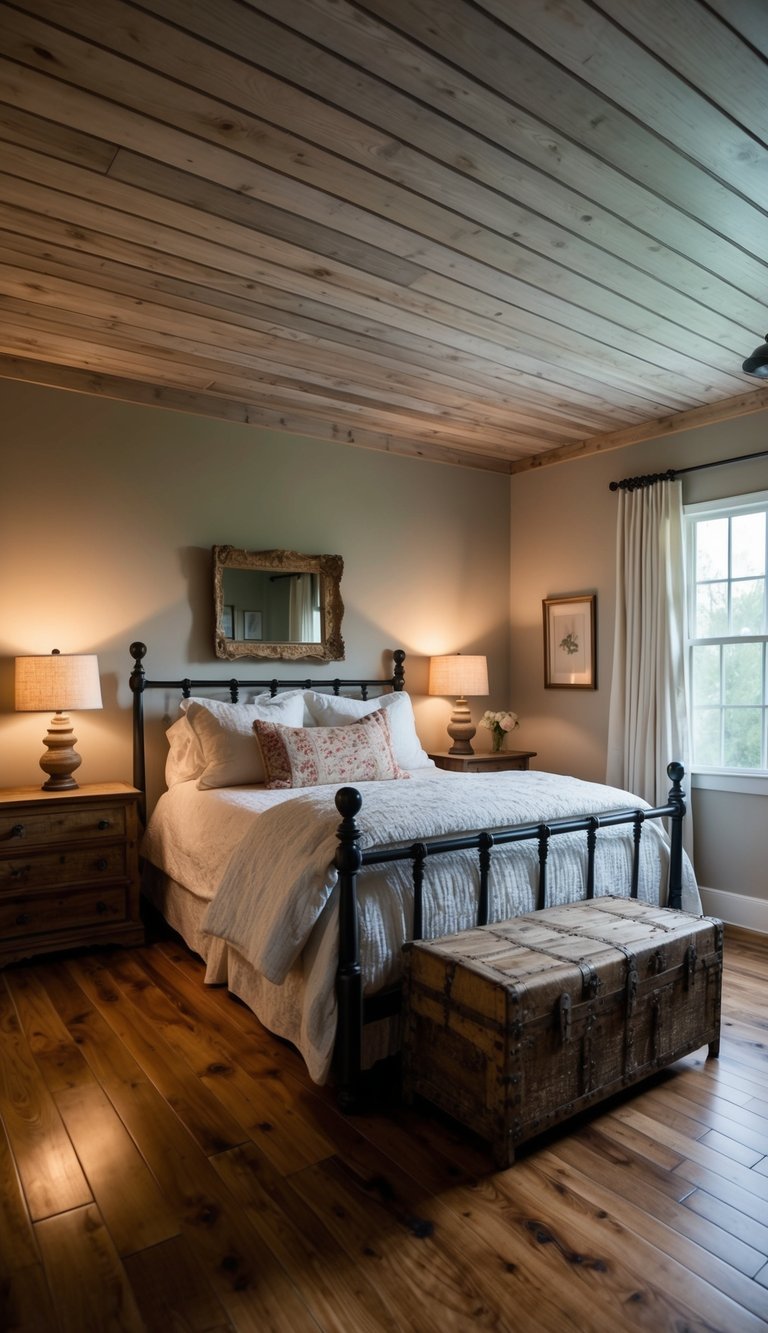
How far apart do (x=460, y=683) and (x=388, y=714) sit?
2.38 ft

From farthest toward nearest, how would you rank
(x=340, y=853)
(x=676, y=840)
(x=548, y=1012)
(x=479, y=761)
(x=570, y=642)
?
(x=570, y=642) → (x=479, y=761) → (x=676, y=840) → (x=340, y=853) → (x=548, y=1012)

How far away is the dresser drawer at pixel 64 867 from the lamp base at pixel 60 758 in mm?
293

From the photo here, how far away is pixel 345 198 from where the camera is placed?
7.47 ft

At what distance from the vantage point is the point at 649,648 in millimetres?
4273

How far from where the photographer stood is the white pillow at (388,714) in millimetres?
4062

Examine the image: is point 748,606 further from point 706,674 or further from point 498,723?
point 498,723

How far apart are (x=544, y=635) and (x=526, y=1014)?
3398 millimetres

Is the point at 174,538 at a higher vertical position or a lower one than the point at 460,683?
higher

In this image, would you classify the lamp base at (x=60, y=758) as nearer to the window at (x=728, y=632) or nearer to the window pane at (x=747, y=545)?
the window at (x=728, y=632)

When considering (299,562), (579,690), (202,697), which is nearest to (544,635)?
(579,690)

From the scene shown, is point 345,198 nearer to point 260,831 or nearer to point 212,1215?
point 260,831

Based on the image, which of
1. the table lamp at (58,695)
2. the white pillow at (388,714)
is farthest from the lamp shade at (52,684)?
the white pillow at (388,714)

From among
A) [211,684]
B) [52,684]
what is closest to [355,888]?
[52,684]

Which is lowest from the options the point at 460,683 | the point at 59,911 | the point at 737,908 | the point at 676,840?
the point at 737,908
